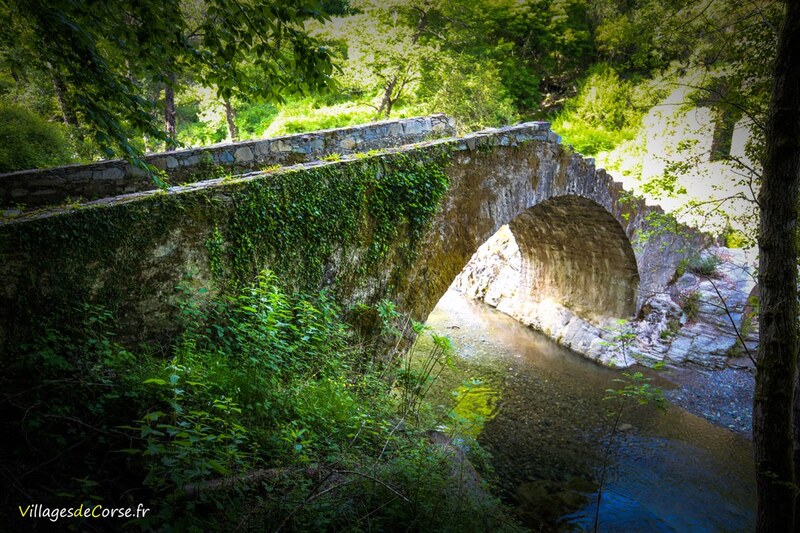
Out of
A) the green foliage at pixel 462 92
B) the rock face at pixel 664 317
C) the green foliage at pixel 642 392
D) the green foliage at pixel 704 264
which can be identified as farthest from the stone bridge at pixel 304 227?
the green foliage at pixel 462 92

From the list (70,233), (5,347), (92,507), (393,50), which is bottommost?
(92,507)

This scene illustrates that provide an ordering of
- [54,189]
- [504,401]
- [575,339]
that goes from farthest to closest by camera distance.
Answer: [575,339]
[504,401]
[54,189]

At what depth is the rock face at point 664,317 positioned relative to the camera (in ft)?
34.6

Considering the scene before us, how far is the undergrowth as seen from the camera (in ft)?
7.12

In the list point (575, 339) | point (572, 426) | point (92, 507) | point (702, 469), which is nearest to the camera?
point (92, 507)

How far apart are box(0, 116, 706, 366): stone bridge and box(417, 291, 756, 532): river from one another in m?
1.95

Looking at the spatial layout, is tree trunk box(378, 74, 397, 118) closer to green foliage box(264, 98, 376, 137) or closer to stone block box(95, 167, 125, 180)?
green foliage box(264, 98, 376, 137)

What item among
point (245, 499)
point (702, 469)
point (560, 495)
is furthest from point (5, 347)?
A: point (702, 469)

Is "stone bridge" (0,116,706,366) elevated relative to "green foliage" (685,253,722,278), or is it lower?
elevated

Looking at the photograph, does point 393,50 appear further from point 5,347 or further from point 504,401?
point 5,347

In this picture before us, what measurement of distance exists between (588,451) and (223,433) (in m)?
6.50

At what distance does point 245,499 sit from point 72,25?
3.02 metres

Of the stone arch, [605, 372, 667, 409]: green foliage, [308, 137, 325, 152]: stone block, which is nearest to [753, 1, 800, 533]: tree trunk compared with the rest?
[605, 372, 667, 409]: green foliage

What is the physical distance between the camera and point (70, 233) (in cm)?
314
